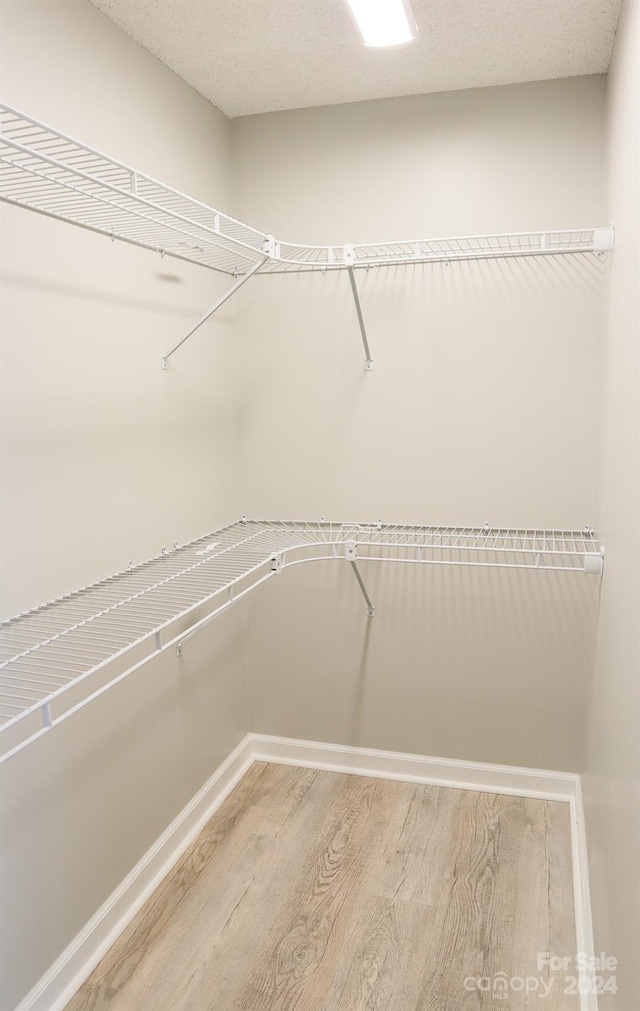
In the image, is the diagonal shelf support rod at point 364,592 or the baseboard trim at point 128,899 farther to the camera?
the diagonal shelf support rod at point 364,592

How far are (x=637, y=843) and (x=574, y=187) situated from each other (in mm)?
1827

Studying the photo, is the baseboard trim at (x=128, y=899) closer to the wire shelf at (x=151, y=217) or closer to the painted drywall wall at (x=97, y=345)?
the painted drywall wall at (x=97, y=345)

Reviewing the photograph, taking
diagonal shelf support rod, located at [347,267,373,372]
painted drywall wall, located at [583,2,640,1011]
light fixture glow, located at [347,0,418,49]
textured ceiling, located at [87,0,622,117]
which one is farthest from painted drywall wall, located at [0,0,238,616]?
painted drywall wall, located at [583,2,640,1011]

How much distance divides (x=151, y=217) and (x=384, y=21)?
2.25 feet

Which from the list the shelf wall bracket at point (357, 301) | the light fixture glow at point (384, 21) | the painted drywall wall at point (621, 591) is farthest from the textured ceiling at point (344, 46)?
the shelf wall bracket at point (357, 301)

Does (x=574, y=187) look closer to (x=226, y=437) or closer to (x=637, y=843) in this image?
(x=226, y=437)

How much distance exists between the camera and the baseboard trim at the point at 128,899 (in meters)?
1.62

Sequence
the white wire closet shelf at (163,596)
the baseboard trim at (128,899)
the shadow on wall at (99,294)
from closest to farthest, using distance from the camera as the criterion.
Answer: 1. the white wire closet shelf at (163,596)
2. the shadow on wall at (99,294)
3. the baseboard trim at (128,899)

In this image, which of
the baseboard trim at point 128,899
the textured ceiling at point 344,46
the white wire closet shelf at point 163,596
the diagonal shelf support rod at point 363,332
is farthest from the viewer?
the diagonal shelf support rod at point 363,332


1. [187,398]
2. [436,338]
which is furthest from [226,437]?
[436,338]

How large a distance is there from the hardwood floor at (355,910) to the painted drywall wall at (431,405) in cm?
29

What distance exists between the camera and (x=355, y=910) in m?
1.94

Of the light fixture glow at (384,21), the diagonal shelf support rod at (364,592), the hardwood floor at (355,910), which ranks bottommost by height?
the hardwood floor at (355,910)

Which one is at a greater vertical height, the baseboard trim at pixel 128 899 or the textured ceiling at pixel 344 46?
the textured ceiling at pixel 344 46
